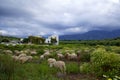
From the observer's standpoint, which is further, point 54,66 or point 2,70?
point 54,66

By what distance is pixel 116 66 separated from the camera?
42.8 feet

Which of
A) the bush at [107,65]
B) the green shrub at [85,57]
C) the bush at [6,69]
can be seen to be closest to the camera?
the bush at [6,69]

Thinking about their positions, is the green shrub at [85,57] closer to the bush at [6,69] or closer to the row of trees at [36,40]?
the bush at [6,69]

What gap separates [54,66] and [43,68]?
1.01m

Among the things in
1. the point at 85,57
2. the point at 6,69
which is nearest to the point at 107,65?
the point at 6,69

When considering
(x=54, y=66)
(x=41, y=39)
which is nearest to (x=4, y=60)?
(x=54, y=66)

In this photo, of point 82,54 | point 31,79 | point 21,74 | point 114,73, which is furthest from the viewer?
point 82,54

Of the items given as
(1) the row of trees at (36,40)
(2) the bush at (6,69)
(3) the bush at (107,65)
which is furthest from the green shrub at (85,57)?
(1) the row of trees at (36,40)

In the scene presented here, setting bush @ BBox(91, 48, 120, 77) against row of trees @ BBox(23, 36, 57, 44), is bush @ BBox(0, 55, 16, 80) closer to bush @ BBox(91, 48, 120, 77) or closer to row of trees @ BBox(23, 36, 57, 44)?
bush @ BBox(91, 48, 120, 77)

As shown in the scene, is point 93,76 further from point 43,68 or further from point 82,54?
point 82,54

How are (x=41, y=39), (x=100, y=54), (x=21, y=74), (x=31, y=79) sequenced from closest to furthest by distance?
(x=31, y=79), (x=21, y=74), (x=100, y=54), (x=41, y=39)

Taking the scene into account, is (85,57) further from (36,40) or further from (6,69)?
(36,40)

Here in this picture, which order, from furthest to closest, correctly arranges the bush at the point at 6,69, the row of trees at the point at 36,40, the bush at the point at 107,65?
the row of trees at the point at 36,40
the bush at the point at 107,65
the bush at the point at 6,69

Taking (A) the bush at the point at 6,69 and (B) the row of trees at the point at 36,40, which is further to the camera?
(B) the row of trees at the point at 36,40
